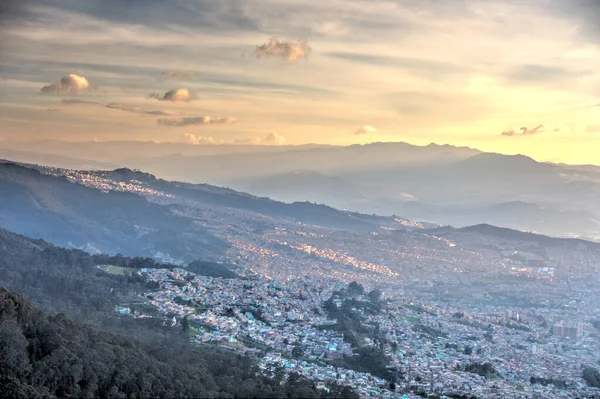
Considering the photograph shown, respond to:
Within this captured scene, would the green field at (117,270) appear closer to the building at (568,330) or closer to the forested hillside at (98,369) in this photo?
the forested hillside at (98,369)

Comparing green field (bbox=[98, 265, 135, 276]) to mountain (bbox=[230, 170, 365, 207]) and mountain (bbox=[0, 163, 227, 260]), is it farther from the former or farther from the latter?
mountain (bbox=[230, 170, 365, 207])

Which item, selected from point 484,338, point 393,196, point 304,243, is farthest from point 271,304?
point 393,196

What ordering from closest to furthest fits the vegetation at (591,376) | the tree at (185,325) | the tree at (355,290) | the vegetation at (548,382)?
1. the vegetation at (548,382)
2. the vegetation at (591,376)
3. the tree at (185,325)
4. the tree at (355,290)

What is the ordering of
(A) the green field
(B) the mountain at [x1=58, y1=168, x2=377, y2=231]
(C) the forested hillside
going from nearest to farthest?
1. (C) the forested hillside
2. (A) the green field
3. (B) the mountain at [x1=58, y1=168, x2=377, y2=231]

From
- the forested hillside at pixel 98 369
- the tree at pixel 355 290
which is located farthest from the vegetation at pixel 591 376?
the tree at pixel 355 290

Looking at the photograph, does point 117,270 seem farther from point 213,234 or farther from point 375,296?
point 213,234

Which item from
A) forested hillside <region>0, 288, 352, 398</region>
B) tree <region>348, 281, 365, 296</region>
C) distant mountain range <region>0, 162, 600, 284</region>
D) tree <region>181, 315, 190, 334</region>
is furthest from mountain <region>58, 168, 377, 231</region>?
forested hillside <region>0, 288, 352, 398</region>

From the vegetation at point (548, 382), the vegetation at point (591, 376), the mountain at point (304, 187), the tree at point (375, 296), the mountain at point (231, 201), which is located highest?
the mountain at point (304, 187)

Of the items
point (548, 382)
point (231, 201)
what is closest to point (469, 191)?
point (231, 201)
